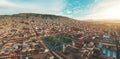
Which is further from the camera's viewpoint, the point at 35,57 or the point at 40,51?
the point at 40,51

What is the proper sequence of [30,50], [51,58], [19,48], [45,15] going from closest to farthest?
[51,58] < [30,50] < [19,48] < [45,15]

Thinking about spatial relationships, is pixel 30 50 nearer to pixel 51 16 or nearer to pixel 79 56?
pixel 79 56

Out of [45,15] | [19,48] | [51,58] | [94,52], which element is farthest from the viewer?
[45,15]

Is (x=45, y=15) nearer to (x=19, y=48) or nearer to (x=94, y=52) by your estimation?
(x=19, y=48)

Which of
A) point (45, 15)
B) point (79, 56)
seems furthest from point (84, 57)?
point (45, 15)

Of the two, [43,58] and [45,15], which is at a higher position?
[45,15]

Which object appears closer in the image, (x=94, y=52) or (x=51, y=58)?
(x=51, y=58)

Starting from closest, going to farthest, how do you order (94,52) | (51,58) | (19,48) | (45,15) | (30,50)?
1. (51,58)
2. (94,52)
3. (30,50)
4. (19,48)
5. (45,15)

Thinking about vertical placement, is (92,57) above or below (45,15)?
below

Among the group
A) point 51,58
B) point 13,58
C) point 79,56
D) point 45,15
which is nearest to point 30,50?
point 13,58
